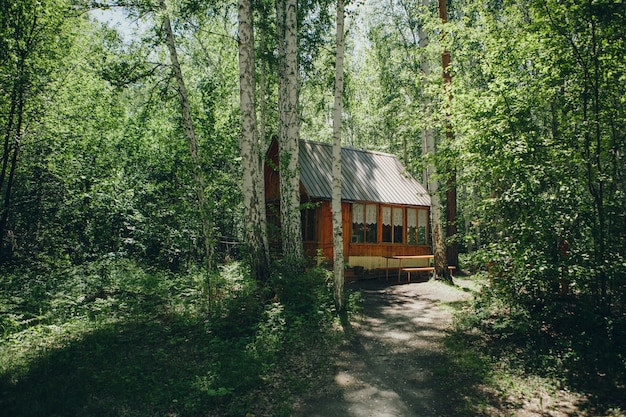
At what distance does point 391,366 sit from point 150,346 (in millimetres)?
4088

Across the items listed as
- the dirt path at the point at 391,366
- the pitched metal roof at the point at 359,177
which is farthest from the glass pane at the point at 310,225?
the dirt path at the point at 391,366

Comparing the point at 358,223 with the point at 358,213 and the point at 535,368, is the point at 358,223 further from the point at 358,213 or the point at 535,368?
the point at 535,368

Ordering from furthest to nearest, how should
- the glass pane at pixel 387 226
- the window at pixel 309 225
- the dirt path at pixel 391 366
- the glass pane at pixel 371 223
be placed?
the glass pane at pixel 387 226 < the glass pane at pixel 371 223 < the window at pixel 309 225 < the dirt path at pixel 391 366

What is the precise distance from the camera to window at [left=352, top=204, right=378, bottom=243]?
15555 millimetres

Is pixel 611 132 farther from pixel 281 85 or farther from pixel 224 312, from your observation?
pixel 281 85

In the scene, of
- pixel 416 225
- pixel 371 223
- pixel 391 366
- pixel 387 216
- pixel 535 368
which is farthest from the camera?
pixel 416 225

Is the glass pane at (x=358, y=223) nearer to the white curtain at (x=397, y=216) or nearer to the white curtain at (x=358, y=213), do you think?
the white curtain at (x=358, y=213)

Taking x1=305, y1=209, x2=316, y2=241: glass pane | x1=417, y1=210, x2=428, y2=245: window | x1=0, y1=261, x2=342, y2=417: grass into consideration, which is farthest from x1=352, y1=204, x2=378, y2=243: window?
x1=0, y1=261, x2=342, y2=417: grass

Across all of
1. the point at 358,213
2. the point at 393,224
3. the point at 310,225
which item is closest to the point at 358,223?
the point at 358,213

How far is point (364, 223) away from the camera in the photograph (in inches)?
621

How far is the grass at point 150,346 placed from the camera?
503cm

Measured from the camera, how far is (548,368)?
5.63m

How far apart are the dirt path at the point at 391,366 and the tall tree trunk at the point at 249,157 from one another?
2.66 m

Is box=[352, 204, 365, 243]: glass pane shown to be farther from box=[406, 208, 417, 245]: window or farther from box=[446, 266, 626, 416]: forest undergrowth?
box=[446, 266, 626, 416]: forest undergrowth
